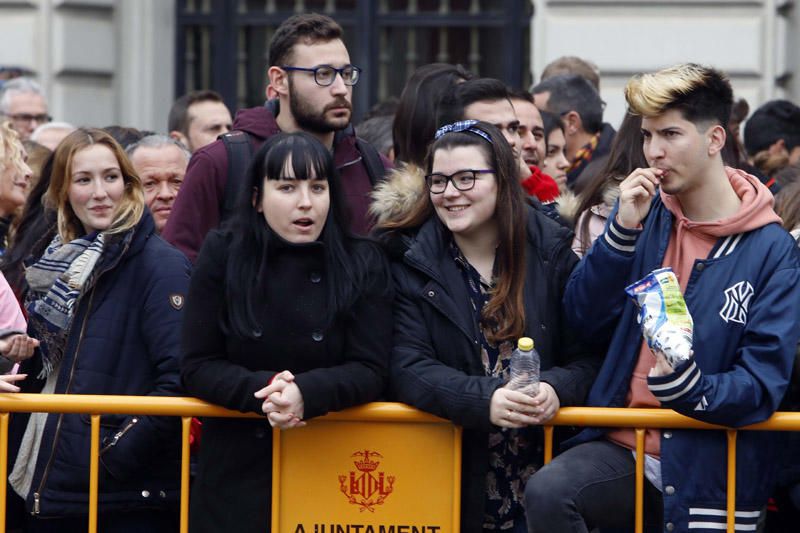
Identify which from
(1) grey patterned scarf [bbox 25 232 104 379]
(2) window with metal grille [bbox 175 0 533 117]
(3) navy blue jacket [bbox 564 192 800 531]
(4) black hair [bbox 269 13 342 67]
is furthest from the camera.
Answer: (2) window with metal grille [bbox 175 0 533 117]

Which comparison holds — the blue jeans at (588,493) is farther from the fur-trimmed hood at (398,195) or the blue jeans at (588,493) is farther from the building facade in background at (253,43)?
the building facade in background at (253,43)

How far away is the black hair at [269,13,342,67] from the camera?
5.75m

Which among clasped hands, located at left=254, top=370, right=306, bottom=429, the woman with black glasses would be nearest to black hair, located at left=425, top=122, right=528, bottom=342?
the woman with black glasses

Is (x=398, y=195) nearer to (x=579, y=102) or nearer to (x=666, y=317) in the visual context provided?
(x=666, y=317)

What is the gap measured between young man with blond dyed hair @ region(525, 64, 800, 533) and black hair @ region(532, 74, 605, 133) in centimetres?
324

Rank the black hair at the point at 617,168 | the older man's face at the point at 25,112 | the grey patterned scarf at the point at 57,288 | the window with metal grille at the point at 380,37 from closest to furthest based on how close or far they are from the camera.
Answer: the grey patterned scarf at the point at 57,288
the black hair at the point at 617,168
the older man's face at the point at 25,112
the window with metal grille at the point at 380,37

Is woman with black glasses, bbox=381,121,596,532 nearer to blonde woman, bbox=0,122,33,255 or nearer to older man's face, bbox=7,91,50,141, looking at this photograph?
blonde woman, bbox=0,122,33,255

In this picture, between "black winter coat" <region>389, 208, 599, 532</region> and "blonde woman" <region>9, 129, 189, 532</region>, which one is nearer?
"black winter coat" <region>389, 208, 599, 532</region>

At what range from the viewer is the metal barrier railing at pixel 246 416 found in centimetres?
437

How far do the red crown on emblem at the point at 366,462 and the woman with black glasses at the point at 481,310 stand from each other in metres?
0.19

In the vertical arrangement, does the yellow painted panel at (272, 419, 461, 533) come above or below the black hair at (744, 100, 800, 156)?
below

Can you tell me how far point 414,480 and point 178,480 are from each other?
814 mm

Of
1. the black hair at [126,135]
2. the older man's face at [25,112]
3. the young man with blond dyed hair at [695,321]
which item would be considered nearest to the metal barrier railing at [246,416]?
the young man with blond dyed hair at [695,321]

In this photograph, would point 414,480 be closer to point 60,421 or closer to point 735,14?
point 60,421
